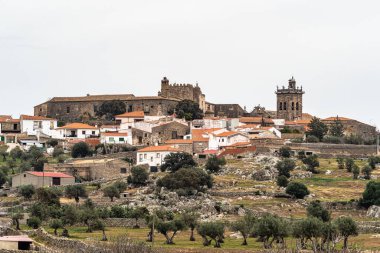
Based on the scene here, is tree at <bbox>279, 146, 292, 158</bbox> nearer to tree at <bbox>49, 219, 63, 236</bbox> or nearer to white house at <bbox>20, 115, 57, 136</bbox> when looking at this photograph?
white house at <bbox>20, 115, 57, 136</bbox>

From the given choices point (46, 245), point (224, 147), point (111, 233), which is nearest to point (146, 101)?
point (224, 147)

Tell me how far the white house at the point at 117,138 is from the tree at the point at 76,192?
2629cm

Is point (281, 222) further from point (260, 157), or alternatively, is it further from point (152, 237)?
point (260, 157)

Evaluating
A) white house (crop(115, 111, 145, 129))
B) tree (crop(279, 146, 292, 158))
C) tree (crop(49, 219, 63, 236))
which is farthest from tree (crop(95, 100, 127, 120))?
tree (crop(49, 219, 63, 236))

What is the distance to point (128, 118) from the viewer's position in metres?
134

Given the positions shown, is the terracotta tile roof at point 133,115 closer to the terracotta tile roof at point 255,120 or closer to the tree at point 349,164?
the terracotta tile roof at point 255,120

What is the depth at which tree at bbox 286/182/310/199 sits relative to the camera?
9456 centimetres

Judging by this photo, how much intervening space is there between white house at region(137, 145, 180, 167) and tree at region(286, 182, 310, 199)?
18.4 meters

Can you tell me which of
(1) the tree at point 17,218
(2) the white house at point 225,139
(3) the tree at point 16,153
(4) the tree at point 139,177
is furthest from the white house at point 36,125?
(1) the tree at point 17,218

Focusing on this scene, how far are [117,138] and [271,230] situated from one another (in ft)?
179

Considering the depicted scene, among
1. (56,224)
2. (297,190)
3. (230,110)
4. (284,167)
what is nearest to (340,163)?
(284,167)

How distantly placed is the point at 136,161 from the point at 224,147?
31.6 feet

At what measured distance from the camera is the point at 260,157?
10938cm

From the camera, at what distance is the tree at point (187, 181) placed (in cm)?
9588
